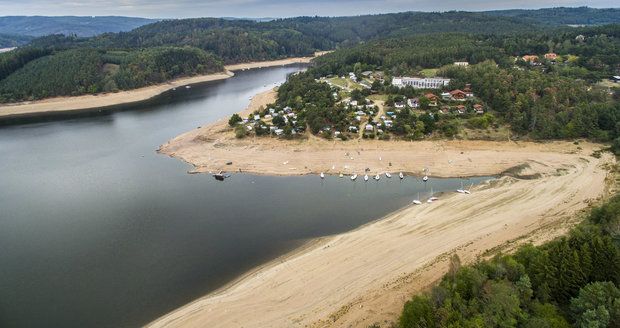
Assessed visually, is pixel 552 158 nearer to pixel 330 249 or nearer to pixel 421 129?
pixel 421 129

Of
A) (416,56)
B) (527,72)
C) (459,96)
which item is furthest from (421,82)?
(527,72)

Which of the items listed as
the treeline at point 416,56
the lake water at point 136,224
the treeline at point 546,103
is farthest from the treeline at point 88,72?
the treeline at point 546,103

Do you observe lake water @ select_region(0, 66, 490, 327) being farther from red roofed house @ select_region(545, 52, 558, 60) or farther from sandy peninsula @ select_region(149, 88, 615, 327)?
red roofed house @ select_region(545, 52, 558, 60)

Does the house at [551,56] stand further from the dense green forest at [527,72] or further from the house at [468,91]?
the house at [468,91]

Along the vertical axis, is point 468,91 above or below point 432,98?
above

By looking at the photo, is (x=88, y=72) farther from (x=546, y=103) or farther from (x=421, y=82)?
(x=546, y=103)
